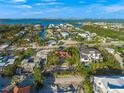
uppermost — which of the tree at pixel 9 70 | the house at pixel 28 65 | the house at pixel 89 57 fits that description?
the tree at pixel 9 70

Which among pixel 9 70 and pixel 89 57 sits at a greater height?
pixel 9 70

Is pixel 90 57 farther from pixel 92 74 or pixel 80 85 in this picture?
pixel 80 85

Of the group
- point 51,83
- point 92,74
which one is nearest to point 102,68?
point 92,74

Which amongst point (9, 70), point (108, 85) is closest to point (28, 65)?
point (9, 70)

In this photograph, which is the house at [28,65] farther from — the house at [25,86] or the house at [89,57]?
the house at [89,57]

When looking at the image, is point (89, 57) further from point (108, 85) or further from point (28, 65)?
point (108, 85)

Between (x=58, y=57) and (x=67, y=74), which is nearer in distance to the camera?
(x=67, y=74)

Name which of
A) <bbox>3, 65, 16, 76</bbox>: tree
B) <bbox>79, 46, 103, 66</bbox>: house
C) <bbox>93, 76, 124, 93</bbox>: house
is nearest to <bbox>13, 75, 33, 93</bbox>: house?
<bbox>3, 65, 16, 76</bbox>: tree

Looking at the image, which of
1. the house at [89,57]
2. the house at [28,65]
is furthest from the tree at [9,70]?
the house at [89,57]
